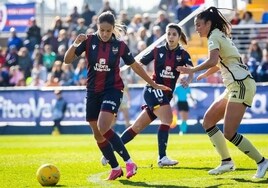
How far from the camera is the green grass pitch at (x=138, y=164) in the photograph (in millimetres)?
12516

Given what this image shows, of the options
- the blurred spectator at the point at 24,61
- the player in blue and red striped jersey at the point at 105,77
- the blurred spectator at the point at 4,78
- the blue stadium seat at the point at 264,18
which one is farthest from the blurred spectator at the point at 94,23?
the player in blue and red striped jersey at the point at 105,77

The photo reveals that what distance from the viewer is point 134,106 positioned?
96.4 feet

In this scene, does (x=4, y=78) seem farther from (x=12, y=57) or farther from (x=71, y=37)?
(x=71, y=37)

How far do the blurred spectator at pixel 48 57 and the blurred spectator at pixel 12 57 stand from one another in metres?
1.13

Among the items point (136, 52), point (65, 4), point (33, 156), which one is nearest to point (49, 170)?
point (33, 156)

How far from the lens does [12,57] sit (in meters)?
33.9

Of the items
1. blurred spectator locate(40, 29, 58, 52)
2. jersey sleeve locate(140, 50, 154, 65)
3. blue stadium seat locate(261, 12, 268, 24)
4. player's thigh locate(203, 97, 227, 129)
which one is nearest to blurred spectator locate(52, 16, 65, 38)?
blurred spectator locate(40, 29, 58, 52)

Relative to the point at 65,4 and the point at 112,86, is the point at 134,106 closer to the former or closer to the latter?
the point at 65,4

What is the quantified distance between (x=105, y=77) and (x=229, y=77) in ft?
5.88

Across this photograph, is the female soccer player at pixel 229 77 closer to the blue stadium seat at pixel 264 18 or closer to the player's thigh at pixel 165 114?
the player's thigh at pixel 165 114

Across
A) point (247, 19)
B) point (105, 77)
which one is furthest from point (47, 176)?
point (247, 19)

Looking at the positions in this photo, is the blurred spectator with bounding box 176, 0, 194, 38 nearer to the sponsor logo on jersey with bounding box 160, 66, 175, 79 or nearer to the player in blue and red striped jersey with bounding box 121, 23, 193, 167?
the player in blue and red striped jersey with bounding box 121, 23, 193, 167

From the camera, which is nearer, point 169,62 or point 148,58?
point 169,62

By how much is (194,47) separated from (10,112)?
692 centimetres
